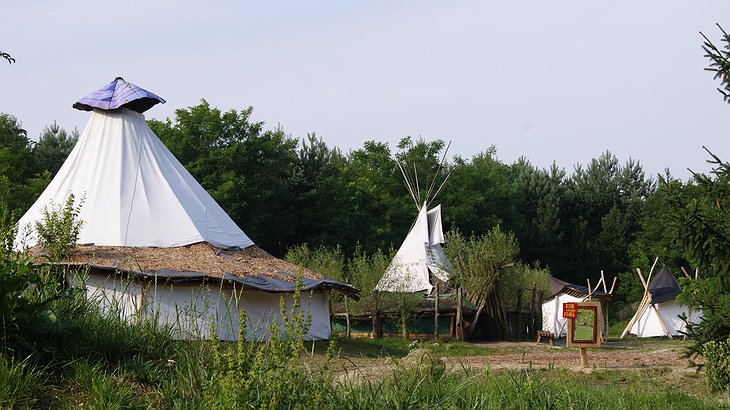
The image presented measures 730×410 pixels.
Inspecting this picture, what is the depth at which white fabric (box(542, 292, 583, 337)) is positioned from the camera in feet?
94.9

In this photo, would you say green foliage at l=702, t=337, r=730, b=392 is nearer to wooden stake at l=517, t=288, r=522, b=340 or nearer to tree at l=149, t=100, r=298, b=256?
wooden stake at l=517, t=288, r=522, b=340

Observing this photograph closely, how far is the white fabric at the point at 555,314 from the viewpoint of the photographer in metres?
28.9

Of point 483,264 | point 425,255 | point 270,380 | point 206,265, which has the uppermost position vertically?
point 425,255

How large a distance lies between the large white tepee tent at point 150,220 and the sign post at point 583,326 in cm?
591

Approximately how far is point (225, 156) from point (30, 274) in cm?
2779

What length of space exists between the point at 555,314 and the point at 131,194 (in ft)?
49.5

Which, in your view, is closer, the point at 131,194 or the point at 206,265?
the point at 206,265

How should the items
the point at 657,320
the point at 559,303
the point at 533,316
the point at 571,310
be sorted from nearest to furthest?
the point at 571,310, the point at 533,316, the point at 559,303, the point at 657,320

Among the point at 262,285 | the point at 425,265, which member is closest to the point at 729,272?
the point at 262,285

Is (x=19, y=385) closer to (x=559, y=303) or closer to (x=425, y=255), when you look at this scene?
(x=425, y=255)

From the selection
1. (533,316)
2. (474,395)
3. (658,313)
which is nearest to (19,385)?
(474,395)

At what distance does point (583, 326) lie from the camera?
12852 millimetres

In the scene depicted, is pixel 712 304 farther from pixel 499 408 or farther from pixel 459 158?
pixel 459 158

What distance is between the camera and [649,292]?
99.3 feet
